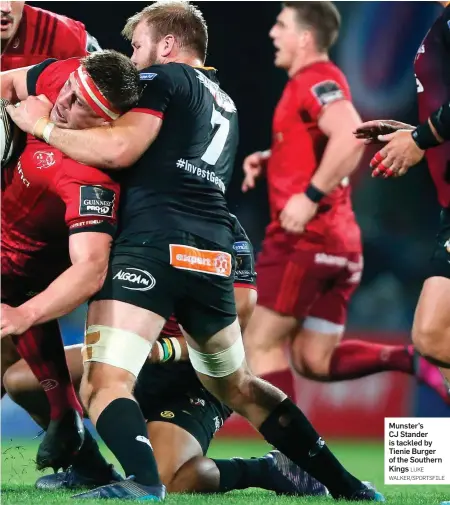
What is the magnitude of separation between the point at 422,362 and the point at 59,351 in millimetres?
2498

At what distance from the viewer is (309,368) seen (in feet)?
19.3

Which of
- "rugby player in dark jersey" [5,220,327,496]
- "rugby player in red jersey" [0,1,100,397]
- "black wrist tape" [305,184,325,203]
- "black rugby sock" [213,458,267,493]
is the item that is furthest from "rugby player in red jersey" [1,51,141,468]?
"black wrist tape" [305,184,325,203]

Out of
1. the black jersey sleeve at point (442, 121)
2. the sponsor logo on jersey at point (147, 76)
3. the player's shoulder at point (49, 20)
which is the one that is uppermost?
the player's shoulder at point (49, 20)

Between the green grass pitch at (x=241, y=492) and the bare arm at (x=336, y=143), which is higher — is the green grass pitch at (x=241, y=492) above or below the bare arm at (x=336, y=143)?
below

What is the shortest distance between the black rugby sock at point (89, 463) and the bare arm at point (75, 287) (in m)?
0.92

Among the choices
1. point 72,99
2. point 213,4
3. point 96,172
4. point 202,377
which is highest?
point 213,4

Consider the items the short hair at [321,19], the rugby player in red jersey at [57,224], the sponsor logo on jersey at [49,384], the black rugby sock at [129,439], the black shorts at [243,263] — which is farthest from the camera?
the short hair at [321,19]

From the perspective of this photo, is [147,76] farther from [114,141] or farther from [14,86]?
[14,86]

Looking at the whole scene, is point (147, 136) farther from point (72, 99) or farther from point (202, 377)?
point (202, 377)

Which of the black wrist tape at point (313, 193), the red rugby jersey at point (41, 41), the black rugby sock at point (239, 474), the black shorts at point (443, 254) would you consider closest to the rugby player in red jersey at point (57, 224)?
the black rugby sock at point (239, 474)

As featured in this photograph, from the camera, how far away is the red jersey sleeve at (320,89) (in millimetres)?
5785

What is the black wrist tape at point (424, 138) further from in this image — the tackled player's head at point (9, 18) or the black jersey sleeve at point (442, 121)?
the tackled player's head at point (9, 18)

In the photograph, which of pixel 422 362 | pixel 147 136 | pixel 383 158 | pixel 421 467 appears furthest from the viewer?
pixel 422 362

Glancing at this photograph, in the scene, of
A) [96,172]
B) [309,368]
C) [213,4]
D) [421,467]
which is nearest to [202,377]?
[96,172]
